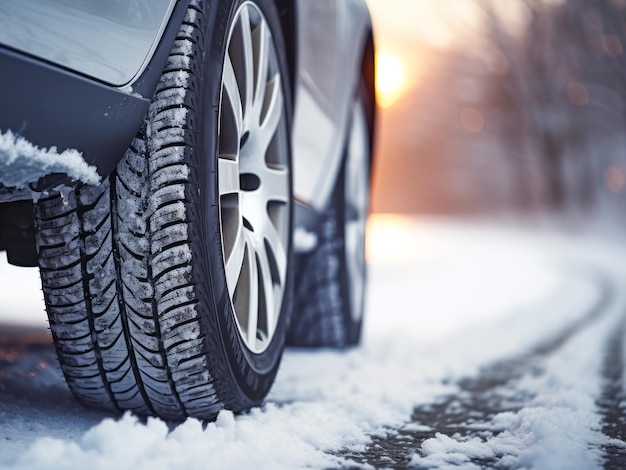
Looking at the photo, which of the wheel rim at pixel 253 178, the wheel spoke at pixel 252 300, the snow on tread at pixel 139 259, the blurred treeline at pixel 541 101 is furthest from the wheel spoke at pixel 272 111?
the blurred treeline at pixel 541 101

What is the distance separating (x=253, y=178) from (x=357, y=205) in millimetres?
1544

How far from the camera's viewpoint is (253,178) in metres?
1.89

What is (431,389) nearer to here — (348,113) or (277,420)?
(277,420)

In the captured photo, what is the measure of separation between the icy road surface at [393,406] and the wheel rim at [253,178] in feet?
0.92

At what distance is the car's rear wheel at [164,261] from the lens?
4.62 ft

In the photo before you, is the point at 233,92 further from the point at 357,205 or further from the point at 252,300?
the point at 357,205

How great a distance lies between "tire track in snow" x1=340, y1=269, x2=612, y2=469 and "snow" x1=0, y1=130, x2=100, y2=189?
790mm

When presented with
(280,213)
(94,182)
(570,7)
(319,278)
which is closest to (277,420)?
(280,213)

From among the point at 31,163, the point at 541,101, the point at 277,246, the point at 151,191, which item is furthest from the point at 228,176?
the point at 541,101

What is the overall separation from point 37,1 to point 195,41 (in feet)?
1.16

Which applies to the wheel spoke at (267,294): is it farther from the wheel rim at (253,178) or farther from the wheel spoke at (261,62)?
the wheel spoke at (261,62)

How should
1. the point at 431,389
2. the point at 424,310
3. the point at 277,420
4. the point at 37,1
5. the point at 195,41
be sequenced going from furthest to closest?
1. the point at 424,310
2. the point at 431,389
3. the point at 277,420
4. the point at 195,41
5. the point at 37,1

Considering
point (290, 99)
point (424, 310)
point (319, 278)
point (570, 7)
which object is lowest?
point (424, 310)

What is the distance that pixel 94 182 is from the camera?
4.40 ft
